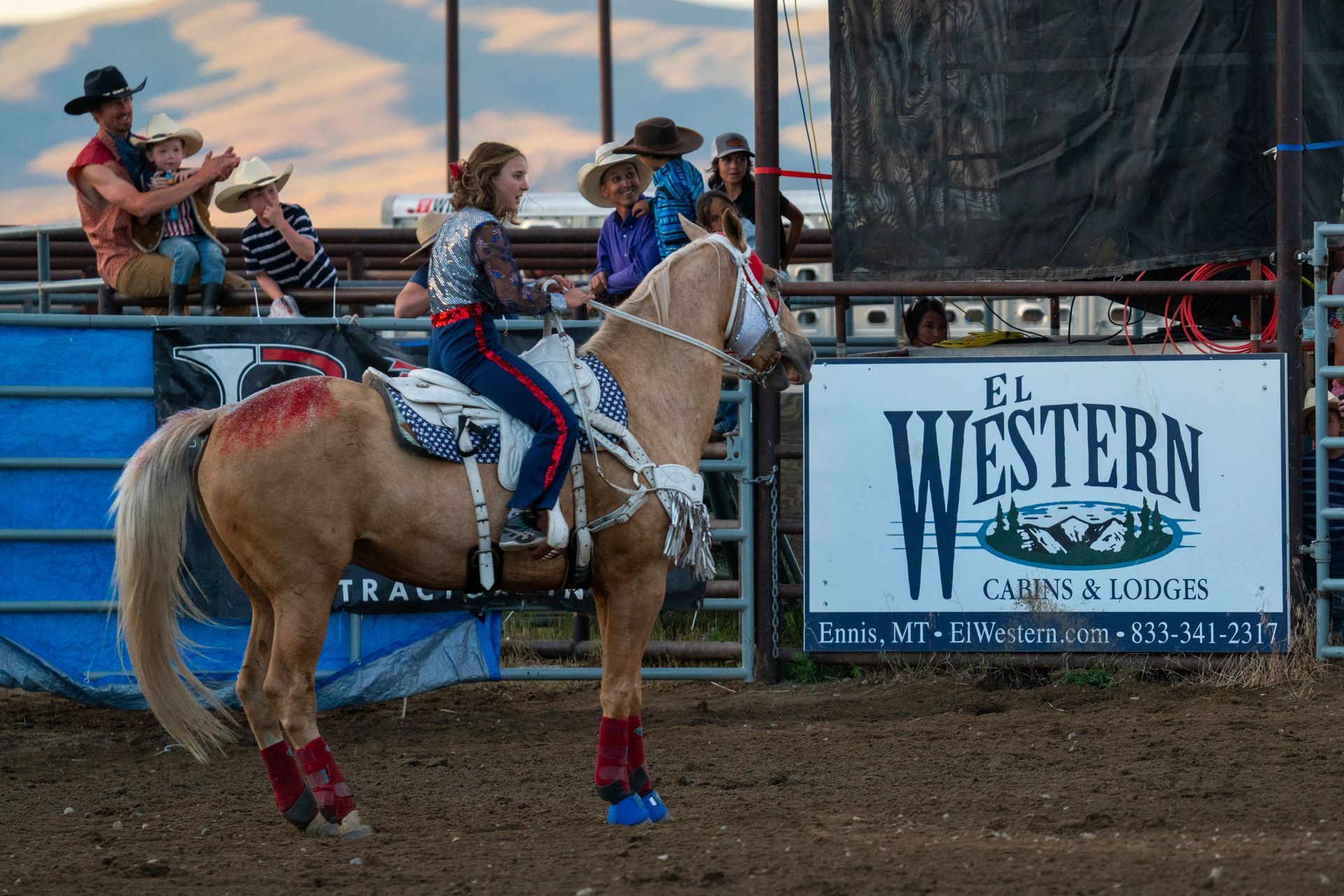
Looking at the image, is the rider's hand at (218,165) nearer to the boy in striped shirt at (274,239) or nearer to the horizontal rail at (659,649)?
the boy in striped shirt at (274,239)

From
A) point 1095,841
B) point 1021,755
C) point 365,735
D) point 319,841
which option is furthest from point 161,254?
point 1095,841

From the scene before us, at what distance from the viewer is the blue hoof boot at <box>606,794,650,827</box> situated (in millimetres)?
5348

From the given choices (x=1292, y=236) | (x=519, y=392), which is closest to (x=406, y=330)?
(x=519, y=392)

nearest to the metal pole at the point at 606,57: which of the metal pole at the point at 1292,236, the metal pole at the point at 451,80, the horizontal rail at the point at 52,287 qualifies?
the metal pole at the point at 451,80

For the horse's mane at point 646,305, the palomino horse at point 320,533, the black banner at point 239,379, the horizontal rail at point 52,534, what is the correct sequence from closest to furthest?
1. the palomino horse at point 320,533
2. the horse's mane at point 646,305
3. the horizontal rail at point 52,534
4. the black banner at point 239,379

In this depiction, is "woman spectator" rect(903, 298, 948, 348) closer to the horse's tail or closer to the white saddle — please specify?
the white saddle

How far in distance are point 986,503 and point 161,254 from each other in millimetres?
4961

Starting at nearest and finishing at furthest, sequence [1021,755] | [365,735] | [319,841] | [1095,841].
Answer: [1095,841] → [319,841] → [1021,755] → [365,735]

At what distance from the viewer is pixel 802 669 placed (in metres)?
8.21

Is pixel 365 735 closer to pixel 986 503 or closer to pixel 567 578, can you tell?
pixel 567 578

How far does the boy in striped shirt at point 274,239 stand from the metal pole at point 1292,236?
549 cm

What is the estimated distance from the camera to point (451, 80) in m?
17.0

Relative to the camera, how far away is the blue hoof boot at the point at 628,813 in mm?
5348

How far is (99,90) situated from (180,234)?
94cm
